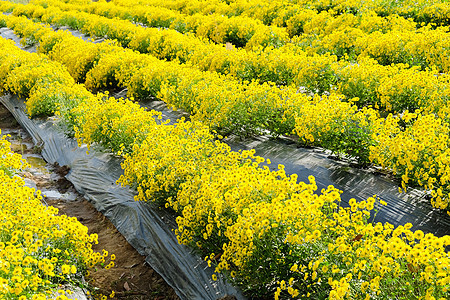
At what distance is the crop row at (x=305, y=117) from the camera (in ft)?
12.5

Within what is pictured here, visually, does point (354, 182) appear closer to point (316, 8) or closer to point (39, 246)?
point (39, 246)

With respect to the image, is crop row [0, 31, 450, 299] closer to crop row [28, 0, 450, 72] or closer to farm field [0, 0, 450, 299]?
farm field [0, 0, 450, 299]

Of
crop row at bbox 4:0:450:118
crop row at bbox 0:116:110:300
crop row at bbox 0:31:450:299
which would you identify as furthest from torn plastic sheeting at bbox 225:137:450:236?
crop row at bbox 0:116:110:300

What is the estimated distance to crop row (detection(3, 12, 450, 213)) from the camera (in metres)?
3.81

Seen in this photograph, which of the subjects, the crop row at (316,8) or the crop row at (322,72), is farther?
the crop row at (316,8)

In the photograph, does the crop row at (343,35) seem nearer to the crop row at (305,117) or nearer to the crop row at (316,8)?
the crop row at (316,8)

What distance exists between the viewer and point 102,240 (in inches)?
215

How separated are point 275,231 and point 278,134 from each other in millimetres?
2877

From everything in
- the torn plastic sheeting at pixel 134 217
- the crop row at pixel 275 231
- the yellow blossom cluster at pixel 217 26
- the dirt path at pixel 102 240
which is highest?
the crop row at pixel 275 231

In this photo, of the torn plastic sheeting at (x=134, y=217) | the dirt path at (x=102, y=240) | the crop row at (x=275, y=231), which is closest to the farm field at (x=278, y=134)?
the crop row at (x=275, y=231)

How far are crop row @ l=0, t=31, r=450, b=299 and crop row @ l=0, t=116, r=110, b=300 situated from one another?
0.94 metres

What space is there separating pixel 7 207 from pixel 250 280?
2485 millimetres

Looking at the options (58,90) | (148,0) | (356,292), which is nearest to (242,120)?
(356,292)

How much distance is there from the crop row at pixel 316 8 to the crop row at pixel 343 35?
0.50m
